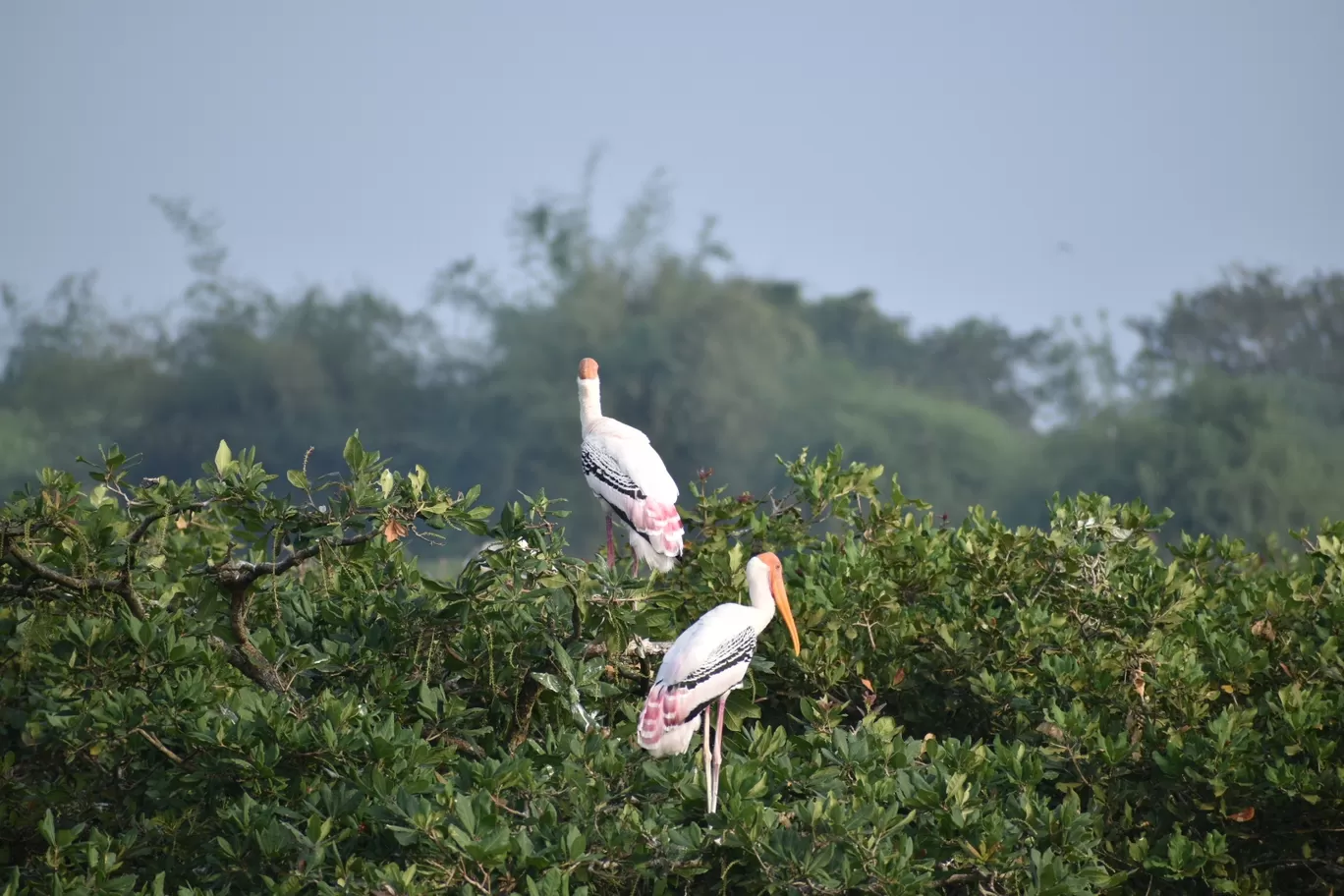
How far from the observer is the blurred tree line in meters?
41.2

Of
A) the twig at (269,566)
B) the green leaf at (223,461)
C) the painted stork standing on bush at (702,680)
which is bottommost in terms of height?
the painted stork standing on bush at (702,680)

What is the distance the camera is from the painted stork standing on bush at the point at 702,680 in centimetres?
461

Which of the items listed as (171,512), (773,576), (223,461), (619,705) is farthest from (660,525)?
(171,512)

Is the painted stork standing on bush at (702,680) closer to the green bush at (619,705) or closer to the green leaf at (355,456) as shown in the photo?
the green bush at (619,705)

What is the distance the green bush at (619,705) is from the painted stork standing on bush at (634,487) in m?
0.13

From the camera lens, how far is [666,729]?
4.61 meters

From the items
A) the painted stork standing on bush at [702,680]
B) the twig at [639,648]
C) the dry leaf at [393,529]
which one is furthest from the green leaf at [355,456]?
the painted stork standing on bush at [702,680]

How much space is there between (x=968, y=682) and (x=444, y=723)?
1.85m

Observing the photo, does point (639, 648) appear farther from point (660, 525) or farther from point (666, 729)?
point (660, 525)

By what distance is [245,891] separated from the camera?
14.6 ft

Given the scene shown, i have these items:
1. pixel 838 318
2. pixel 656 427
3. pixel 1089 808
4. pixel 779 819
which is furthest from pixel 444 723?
pixel 838 318

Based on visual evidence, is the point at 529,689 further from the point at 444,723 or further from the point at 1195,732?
the point at 1195,732

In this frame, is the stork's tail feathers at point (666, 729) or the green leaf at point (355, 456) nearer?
the stork's tail feathers at point (666, 729)

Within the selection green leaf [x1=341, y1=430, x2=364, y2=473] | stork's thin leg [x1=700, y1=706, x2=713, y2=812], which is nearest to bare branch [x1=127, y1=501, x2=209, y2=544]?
green leaf [x1=341, y1=430, x2=364, y2=473]
